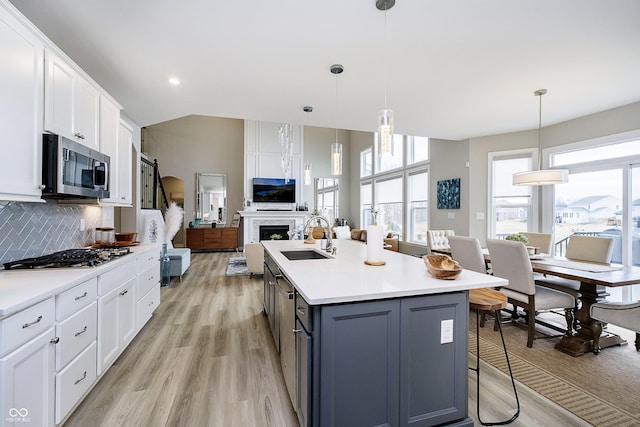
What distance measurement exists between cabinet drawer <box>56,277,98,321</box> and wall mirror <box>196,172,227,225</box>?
7376mm

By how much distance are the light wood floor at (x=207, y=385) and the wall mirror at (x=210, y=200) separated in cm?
601

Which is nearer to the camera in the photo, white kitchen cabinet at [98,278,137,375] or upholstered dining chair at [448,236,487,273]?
white kitchen cabinet at [98,278,137,375]

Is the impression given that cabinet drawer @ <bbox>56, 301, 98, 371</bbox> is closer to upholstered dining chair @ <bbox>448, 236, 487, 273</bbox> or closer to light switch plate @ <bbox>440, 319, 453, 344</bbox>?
light switch plate @ <bbox>440, 319, 453, 344</bbox>

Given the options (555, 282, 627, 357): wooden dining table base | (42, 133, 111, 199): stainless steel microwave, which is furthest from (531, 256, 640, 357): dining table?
(42, 133, 111, 199): stainless steel microwave

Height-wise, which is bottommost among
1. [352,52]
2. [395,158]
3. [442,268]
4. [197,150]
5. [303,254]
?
[303,254]

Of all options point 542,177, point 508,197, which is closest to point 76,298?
point 542,177

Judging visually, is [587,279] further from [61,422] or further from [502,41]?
[61,422]

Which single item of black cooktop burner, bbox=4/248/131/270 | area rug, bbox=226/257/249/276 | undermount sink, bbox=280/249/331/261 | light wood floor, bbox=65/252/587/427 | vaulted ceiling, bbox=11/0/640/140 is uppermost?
vaulted ceiling, bbox=11/0/640/140

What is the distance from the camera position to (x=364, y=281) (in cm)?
161

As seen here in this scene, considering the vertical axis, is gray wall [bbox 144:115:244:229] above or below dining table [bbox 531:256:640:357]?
above

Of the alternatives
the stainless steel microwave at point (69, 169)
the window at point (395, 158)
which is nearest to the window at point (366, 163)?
the window at point (395, 158)

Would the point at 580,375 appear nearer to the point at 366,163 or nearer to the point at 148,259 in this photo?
the point at 148,259

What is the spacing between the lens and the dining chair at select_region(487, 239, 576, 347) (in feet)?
8.61

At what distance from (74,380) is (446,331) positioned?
84.9 inches
